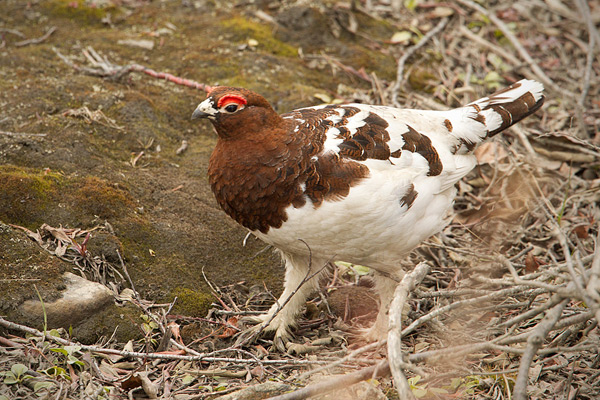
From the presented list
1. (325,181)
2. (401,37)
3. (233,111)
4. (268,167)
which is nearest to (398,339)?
(325,181)

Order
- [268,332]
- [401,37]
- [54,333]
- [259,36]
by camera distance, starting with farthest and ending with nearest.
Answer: [401,37]
[259,36]
[268,332]
[54,333]

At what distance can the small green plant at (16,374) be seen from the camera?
2.70m

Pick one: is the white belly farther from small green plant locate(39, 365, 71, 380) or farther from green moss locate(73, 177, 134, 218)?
small green plant locate(39, 365, 71, 380)

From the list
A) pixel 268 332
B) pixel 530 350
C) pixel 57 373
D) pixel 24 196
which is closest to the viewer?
pixel 530 350

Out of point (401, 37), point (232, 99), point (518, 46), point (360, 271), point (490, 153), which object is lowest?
point (360, 271)

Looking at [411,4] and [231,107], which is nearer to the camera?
[231,107]

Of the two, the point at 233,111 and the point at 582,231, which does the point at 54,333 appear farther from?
the point at 582,231

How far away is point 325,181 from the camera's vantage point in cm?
326

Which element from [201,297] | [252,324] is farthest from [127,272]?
[252,324]

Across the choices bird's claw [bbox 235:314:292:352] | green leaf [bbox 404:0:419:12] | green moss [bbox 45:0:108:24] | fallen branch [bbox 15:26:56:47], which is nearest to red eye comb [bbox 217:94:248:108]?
bird's claw [bbox 235:314:292:352]

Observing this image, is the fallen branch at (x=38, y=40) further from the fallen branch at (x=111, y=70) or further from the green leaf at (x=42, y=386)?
the green leaf at (x=42, y=386)

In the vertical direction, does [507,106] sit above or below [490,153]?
Result: above

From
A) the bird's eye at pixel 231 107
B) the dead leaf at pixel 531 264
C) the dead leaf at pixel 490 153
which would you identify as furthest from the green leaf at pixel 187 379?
the dead leaf at pixel 490 153

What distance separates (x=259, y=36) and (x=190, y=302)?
3175 millimetres
